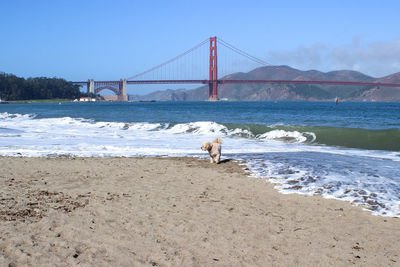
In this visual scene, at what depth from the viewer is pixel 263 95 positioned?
384ft

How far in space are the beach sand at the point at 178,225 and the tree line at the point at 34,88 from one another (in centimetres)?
8559

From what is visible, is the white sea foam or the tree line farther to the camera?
the tree line

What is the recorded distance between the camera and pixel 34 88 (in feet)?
282

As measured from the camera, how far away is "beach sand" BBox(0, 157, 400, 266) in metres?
2.74

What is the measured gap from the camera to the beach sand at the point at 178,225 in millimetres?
2740

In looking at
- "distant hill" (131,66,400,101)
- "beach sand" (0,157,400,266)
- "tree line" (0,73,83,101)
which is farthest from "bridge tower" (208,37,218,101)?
"beach sand" (0,157,400,266)

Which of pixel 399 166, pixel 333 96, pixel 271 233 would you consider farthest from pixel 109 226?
pixel 333 96

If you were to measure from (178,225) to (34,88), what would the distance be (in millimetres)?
90922

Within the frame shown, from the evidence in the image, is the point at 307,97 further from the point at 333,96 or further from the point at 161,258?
the point at 161,258

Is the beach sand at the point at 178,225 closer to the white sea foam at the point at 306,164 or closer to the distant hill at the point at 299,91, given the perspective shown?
the white sea foam at the point at 306,164

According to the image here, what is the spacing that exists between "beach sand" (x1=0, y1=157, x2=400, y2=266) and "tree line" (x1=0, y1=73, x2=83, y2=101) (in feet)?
281

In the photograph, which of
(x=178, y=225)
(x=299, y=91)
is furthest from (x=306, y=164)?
(x=299, y=91)

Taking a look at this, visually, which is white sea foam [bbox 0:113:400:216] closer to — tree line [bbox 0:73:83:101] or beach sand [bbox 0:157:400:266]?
beach sand [bbox 0:157:400:266]

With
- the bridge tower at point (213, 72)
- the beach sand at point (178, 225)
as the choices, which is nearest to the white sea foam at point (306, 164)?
the beach sand at point (178, 225)
